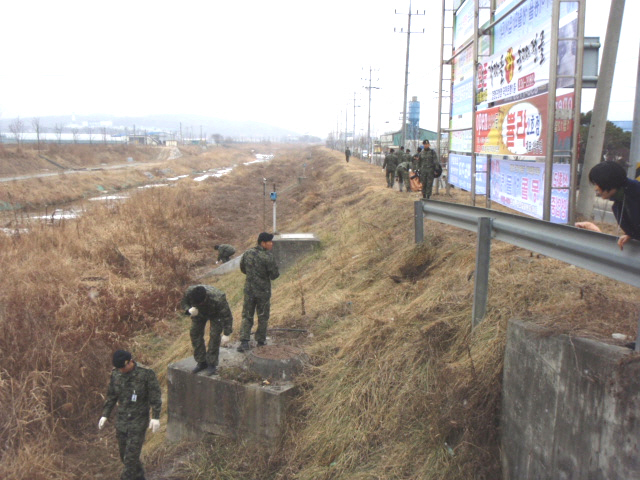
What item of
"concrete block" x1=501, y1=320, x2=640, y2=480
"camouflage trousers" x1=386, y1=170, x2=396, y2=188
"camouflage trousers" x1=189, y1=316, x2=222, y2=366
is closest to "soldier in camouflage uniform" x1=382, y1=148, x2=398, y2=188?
"camouflage trousers" x1=386, y1=170, x2=396, y2=188

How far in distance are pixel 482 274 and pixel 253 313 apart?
3258 millimetres

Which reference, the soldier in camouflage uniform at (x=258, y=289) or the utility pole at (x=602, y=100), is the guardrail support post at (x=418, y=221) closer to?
the soldier in camouflage uniform at (x=258, y=289)

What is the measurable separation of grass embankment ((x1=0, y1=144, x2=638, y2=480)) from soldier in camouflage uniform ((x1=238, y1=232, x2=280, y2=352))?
0.69 meters

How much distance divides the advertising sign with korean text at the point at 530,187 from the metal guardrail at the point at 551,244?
120 centimetres

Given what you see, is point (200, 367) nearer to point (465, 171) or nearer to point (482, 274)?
point (482, 274)

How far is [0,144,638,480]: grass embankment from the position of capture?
443 cm

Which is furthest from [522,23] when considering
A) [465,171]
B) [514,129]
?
[465,171]

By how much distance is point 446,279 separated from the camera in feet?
20.9

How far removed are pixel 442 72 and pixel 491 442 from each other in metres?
9.82

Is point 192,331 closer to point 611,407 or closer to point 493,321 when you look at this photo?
point 493,321

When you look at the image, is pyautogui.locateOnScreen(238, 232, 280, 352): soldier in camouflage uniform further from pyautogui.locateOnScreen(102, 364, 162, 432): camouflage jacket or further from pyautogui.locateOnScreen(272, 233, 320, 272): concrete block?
pyautogui.locateOnScreen(272, 233, 320, 272): concrete block

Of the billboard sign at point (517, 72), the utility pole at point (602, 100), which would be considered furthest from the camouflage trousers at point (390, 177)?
the billboard sign at point (517, 72)

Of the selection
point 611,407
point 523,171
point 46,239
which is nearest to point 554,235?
point 611,407

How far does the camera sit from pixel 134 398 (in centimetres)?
588
